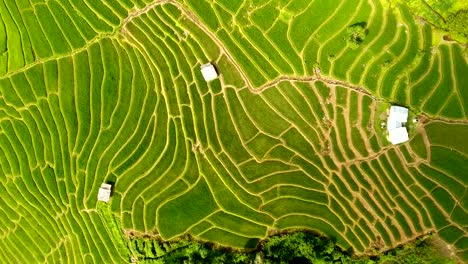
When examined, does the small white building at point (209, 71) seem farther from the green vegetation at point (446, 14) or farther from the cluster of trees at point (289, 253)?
the green vegetation at point (446, 14)

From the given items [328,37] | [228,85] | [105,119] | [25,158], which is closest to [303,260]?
[228,85]

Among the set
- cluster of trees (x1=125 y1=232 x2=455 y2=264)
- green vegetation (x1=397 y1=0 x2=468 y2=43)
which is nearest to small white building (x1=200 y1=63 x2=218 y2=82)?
cluster of trees (x1=125 y1=232 x2=455 y2=264)

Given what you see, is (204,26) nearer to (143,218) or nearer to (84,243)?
(143,218)

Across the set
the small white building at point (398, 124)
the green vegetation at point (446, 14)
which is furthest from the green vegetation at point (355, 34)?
the small white building at point (398, 124)

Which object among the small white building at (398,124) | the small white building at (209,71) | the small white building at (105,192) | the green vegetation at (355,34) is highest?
the green vegetation at (355,34)

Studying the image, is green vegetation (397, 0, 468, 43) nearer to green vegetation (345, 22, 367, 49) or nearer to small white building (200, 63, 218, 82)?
green vegetation (345, 22, 367, 49)

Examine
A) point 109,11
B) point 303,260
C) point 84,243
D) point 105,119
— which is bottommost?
point 303,260
